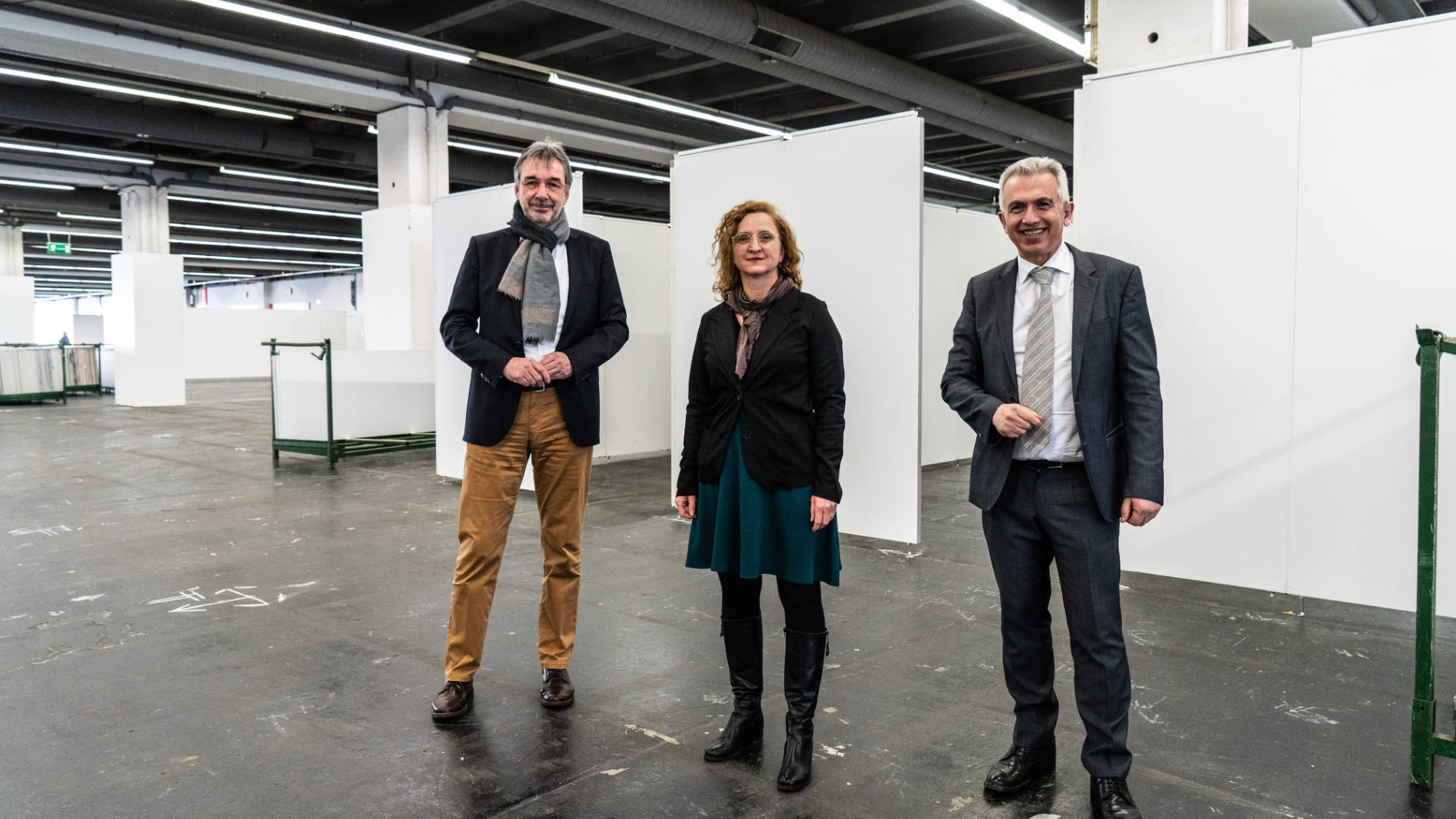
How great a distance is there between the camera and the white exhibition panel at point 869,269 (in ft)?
16.4

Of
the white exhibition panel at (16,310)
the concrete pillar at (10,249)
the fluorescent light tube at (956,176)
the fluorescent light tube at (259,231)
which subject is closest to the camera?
the fluorescent light tube at (956,176)

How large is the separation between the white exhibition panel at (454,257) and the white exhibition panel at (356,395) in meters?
1.81

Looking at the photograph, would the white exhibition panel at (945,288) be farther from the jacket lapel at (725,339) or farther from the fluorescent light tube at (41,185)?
the fluorescent light tube at (41,185)

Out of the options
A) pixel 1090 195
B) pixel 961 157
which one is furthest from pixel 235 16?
pixel 961 157

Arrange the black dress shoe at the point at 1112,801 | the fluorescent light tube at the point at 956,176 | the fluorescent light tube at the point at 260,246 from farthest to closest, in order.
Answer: the fluorescent light tube at the point at 260,246 → the fluorescent light tube at the point at 956,176 → the black dress shoe at the point at 1112,801

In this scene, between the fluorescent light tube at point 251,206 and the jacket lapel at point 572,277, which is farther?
the fluorescent light tube at point 251,206

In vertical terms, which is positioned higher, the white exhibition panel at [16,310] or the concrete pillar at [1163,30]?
the concrete pillar at [1163,30]

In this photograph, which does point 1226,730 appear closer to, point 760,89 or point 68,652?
point 68,652

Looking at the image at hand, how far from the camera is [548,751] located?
2.60 metres

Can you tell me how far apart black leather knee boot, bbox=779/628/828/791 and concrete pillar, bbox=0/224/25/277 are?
2307 centimetres

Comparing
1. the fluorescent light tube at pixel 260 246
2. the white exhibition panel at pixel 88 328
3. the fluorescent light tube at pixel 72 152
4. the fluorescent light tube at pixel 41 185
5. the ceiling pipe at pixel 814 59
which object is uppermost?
the fluorescent light tube at pixel 41 185

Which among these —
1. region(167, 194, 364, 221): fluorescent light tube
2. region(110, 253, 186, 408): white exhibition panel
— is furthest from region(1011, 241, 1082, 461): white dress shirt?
region(167, 194, 364, 221): fluorescent light tube

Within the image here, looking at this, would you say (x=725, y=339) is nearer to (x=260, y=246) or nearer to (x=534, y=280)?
(x=534, y=280)

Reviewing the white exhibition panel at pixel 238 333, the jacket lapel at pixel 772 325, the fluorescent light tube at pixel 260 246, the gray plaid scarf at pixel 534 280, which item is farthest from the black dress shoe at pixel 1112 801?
the white exhibition panel at pixel 238 333
